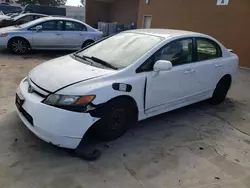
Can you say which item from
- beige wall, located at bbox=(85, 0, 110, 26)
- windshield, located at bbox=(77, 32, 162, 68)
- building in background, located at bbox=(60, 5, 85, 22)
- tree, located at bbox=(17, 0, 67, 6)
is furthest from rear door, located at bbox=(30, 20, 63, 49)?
tree, located at bbox=(17, 0, 67, 6)

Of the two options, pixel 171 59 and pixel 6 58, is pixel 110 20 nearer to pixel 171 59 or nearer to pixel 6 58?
pixel 6 58

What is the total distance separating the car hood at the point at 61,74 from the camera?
2.89 m

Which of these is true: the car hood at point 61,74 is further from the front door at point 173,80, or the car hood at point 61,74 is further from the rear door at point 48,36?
the rear door at point 48,36

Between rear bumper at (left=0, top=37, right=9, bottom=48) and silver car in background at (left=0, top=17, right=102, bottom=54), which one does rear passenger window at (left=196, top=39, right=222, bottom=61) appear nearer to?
silver car in background at (left=0, top=17, right=102, bottom=54)

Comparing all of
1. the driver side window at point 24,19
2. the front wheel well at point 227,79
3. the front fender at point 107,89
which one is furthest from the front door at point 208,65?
the driver side window at point 24,19

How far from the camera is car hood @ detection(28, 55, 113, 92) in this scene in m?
2.89

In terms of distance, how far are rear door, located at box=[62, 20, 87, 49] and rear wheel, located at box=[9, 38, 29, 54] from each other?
4.41 feet

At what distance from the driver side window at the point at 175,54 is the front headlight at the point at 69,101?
0.94m

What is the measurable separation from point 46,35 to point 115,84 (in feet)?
21.4

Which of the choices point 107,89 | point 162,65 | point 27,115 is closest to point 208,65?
point 162,65

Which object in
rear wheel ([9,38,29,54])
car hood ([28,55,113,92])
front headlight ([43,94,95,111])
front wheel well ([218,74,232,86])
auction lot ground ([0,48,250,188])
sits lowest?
auction lot ground ([0,48,250,188])

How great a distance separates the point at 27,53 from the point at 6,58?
3.52ft

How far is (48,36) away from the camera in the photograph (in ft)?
28.3

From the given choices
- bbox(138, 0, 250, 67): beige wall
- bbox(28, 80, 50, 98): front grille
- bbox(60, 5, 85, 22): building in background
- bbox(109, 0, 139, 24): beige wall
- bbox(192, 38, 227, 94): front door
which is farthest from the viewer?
bbox(60, 5, 85, 22): building in background
